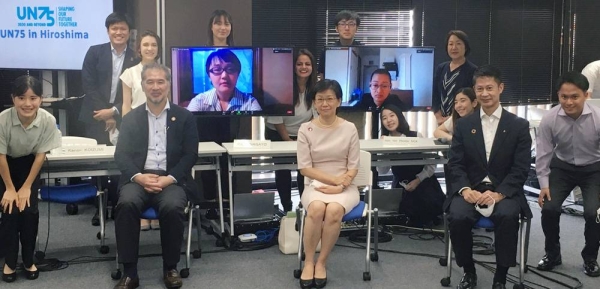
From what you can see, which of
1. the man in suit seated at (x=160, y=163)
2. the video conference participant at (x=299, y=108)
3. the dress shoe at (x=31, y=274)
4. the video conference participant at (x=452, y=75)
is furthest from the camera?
the video conference participant at (x=452, y=75)

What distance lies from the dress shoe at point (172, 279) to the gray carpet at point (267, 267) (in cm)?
8

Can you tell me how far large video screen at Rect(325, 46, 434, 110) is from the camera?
4.64 metres

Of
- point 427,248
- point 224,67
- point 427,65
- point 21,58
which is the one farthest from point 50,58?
point 427,248

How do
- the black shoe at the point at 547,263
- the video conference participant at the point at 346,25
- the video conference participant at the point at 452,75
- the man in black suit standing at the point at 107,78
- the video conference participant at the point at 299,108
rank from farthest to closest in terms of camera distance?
the video conference participant at the point at 346,25 < the video conference participant at the point at 452,75 < the man in black suit standing at the point at 107,78 < the video conference participant at the point at 299,108 < the black shoe at the point at 547,263

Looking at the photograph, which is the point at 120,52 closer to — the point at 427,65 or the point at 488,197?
the point at 427,65

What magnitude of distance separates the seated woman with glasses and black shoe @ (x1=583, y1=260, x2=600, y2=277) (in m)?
2.39

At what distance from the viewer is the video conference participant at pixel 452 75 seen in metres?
4.72

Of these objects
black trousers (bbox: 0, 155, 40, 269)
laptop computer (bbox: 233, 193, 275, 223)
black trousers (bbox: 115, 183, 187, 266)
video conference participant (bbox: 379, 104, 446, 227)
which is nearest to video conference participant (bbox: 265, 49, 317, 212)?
laptop computer (bbox: 233, 193, 275, 223)

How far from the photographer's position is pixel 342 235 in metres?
4.50

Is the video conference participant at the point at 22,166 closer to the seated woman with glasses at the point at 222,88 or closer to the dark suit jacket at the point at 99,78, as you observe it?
the seated woman with glasses at the point at 222,88

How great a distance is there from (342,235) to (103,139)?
2098 mm

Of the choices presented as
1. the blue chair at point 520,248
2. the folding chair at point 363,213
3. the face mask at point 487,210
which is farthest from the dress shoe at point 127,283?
the face mask at point 487,210

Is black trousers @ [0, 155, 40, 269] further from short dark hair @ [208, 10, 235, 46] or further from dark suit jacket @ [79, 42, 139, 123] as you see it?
short dark hair @ [208, 10, 235, 46]

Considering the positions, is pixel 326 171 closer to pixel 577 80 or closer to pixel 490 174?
pixel 490 174
